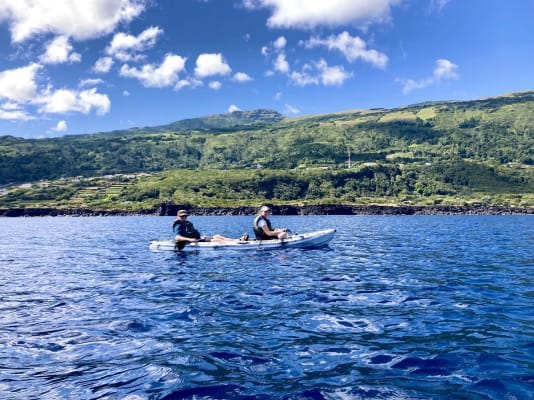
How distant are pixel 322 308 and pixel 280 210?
521ft

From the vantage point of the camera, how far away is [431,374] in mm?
8977

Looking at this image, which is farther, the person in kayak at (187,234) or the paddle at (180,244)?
the paddle at (180,244)

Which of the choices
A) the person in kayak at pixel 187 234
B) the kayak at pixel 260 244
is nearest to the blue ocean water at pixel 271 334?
the kayak at pixel 260 244

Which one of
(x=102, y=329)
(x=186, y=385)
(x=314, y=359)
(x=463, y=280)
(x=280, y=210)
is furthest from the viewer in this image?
(x=280, y=210)

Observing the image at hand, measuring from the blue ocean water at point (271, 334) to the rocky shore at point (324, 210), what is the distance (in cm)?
14505

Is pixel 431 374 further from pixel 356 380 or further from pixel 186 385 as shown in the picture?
pixel 186 385

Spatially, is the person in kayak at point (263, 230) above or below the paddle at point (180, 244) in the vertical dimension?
above

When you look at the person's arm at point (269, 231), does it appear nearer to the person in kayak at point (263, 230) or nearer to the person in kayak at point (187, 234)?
the person in kayak at point (263, 230)

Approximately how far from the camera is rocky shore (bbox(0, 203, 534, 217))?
541 ft

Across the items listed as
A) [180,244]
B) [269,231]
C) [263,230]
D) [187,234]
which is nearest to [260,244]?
[263,230]

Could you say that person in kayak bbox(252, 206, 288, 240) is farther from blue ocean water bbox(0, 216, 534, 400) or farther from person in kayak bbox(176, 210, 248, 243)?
blue ocean water bbox(0, 216, 534, 400)

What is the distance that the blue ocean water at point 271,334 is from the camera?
8.60m

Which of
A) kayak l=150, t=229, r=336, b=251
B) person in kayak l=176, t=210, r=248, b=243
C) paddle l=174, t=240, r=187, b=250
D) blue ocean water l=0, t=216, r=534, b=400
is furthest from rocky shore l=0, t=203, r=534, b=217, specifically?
blue ocean water l=0, t=216, r=534, b=400

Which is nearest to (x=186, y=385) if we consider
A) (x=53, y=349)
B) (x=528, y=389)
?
(x=53, y=349)
